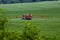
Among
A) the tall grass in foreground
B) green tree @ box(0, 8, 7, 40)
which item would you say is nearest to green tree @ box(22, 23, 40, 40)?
the tall grass in foreground

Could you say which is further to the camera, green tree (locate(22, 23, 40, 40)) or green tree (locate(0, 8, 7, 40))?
green tree (locate(0, 8, 7, 40))

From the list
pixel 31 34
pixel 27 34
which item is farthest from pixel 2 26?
pixel 31 34

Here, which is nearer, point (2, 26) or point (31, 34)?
point (31, 34)

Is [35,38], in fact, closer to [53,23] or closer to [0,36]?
[0,36]

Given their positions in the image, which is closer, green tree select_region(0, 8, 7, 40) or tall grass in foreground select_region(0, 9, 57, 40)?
tall grass in foreground select_region(0, 9, 57, 40)

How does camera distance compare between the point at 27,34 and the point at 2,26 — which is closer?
the point at 27,34

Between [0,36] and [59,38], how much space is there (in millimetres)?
11727

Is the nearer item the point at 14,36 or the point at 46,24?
the point at 14,36

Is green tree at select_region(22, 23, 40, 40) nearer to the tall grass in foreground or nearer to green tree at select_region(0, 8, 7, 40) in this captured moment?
the tall grass in foreground

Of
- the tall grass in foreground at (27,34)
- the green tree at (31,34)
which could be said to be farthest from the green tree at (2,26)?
the green tree at (31,34)

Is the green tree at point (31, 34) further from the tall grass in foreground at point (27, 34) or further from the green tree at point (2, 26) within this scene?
the green tree at point (2, 26)

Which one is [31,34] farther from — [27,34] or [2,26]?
[2,26]

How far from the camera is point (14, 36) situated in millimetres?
9766

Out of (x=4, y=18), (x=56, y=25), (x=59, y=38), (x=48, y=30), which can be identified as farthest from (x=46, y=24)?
(x=4, y=18)
